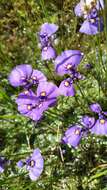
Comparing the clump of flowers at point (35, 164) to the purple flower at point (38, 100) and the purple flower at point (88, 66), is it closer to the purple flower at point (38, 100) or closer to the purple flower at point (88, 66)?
the purple flower at point (38, 100)

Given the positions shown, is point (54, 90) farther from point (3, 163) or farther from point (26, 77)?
point (3, 163)

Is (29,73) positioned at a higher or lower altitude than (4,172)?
higher

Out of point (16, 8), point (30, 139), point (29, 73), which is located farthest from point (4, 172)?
point (16, 8)

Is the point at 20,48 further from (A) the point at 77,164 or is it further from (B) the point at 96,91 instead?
(A) the point at 77,164

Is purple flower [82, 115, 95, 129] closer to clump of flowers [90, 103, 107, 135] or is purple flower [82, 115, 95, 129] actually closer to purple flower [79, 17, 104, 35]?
clump of flowers [90, 103, 107, 135]

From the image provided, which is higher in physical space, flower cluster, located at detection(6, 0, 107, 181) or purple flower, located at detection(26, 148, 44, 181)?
flower cluster, located at detection(6, 0, 107, 181)

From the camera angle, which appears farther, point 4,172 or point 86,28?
point 4,172


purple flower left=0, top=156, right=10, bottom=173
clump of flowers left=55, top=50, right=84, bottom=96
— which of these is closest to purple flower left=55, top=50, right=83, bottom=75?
clump of flowers left=55, top=50, right=84, bottom=96
